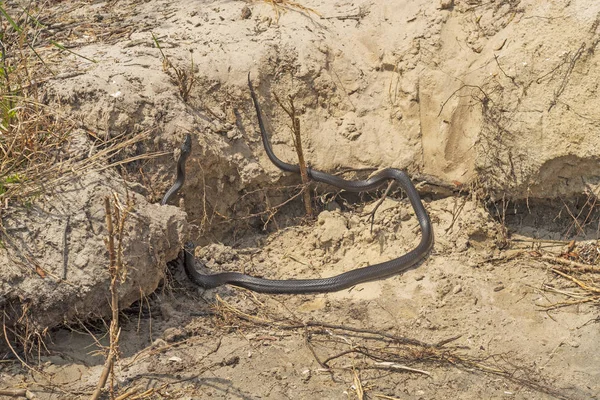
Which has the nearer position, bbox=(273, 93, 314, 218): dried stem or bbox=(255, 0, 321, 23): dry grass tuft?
bbox=(273, 93, 314, 218): dried stem

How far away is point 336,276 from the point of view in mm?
5797

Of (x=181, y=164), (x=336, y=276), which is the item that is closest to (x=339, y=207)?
(x=336, y=276)

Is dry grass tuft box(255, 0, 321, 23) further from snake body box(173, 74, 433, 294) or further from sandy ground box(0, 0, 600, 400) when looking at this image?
snake body box(173, 74, 433, 294)

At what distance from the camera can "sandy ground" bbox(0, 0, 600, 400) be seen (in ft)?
15.4

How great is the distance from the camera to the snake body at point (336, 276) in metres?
5.72

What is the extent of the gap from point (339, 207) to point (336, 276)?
94 cm

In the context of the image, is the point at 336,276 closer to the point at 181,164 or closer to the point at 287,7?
the point at 181,164

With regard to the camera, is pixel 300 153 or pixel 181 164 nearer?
pixel 181 164

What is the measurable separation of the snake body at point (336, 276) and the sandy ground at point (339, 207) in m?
0.09

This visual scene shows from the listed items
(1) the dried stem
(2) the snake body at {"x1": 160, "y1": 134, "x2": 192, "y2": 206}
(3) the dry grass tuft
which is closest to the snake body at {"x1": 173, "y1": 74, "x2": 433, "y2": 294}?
(2) the snake body at {"x1": 160, "y1": 134, "x2": 192, "y2": 206}

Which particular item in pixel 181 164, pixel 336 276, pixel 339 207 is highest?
pixel 181 164

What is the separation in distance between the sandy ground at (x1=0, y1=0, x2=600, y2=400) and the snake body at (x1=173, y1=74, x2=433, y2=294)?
0.09 meters

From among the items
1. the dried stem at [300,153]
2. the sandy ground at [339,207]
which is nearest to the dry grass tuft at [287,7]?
the sandy ground at [339,207]

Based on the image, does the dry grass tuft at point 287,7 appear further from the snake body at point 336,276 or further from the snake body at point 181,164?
the snake body at point 181,164
